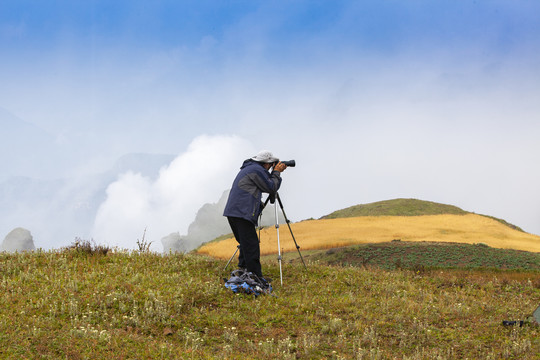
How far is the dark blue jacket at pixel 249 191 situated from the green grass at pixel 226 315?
2.06 m

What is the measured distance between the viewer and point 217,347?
8.68 metres

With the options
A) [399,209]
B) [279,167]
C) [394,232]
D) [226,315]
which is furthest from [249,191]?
[399,209]

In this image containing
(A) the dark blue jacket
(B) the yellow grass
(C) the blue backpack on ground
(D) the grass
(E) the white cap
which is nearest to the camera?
(A) the dark blue jacket

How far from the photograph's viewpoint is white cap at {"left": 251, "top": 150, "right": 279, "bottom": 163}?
482 inches

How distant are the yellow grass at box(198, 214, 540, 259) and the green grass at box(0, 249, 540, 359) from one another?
465 inches

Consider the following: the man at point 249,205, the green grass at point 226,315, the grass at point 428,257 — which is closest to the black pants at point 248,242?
the man at point 249,205

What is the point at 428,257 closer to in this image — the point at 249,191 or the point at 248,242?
the point at 248,242

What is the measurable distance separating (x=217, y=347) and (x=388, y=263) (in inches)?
552

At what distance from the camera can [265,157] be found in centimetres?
1227

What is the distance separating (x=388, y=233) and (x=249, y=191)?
18865 mm

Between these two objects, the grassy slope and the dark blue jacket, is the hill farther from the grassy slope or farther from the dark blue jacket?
the dark blue jacket

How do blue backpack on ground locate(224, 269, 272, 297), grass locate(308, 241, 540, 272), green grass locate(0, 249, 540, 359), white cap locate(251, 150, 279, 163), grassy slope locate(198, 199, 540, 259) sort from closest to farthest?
green grass locate(0, 249, 540, 359) < blue backpack on ground locate(224, 269, 272, 297) < white cap locate(251, 150, 279, 163) < grass locate(308, 241, 540, 272) < grassy slope locate(198, 199, 540, 259)

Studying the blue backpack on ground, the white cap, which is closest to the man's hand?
the white cap

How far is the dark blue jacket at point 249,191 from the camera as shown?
1162cm
